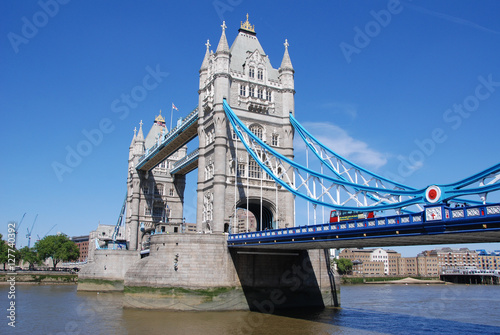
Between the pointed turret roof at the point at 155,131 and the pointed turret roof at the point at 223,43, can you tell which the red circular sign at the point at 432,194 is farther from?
the pointed turret roof at the point at 155,131

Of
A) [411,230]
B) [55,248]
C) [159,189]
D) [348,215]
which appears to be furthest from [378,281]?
[411,230]

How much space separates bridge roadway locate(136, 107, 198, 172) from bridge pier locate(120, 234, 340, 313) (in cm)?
1688

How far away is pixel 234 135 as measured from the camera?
4381cm

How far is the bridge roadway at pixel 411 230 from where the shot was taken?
19.2m

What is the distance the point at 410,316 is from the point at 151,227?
147 ft

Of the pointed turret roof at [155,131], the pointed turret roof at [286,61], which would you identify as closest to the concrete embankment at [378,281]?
the pointed turret roof at [155,131]

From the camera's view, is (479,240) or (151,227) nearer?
(479,240)

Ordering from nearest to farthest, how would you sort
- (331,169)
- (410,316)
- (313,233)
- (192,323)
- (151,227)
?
(313,233), (192,323), (410,316), (331,169), (151,227)

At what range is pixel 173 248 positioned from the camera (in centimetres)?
3700

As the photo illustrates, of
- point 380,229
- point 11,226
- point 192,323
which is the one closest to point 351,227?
point 380,229

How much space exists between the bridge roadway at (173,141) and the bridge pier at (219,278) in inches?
665

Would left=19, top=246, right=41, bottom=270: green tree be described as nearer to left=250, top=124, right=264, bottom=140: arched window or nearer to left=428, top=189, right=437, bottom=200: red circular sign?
left=250, top=124, right=264, bottom=140: arched window

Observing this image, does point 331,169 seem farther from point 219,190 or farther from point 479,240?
point 479,240

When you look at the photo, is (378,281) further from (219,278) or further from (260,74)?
(219,278)
